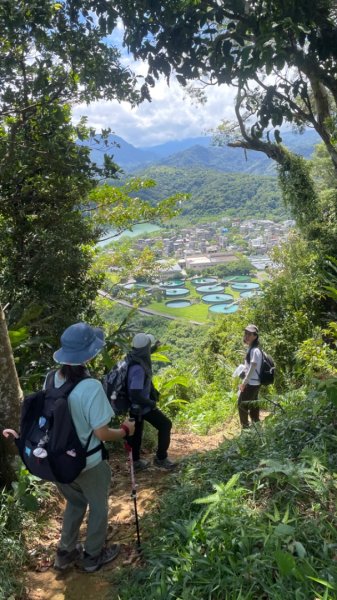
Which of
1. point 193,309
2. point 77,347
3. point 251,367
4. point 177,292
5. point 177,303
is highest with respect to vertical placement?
point 77,347

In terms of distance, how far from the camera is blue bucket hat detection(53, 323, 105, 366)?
8.77ft

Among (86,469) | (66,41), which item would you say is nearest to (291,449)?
(86,469)

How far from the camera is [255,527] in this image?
245 centimetres

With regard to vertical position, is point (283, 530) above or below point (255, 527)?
above

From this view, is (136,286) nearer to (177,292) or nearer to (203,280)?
(177,292)

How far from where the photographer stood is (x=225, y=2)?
10.5 ft

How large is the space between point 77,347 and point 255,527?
1419mm

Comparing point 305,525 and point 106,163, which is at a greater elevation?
point 106,163

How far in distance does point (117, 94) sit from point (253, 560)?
4.71m

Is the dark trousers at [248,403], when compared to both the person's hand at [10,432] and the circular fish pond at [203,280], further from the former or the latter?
the circular fish pond at [203,280]

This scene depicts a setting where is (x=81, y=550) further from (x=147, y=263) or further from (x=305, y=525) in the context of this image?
(x=147, y=263)

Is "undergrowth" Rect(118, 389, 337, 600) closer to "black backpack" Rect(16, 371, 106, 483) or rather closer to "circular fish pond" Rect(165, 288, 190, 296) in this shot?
"black backpack" Rect(16, 371, 106, 483)

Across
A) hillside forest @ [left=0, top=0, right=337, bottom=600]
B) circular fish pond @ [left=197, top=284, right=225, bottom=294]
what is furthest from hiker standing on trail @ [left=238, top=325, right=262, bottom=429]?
circular fish pond @ [left=197, top=284, right=225, bottom=294]

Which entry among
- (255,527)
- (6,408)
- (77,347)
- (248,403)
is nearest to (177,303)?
(248,403)
